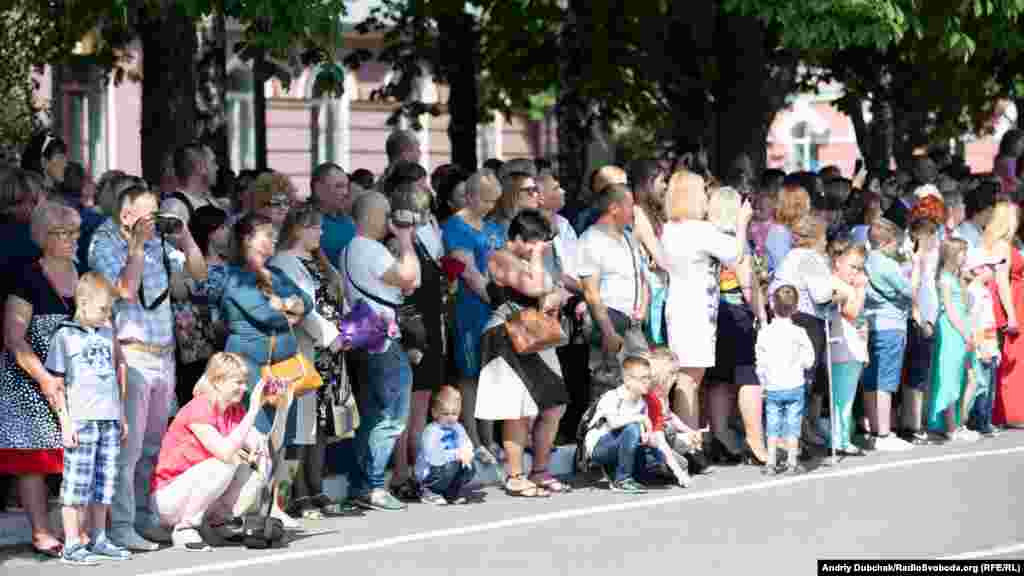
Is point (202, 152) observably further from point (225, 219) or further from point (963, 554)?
point (963, 554)

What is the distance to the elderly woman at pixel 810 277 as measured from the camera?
672 inches

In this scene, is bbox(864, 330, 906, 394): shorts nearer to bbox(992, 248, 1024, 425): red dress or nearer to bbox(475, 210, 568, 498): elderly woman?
bbox(992, 248, 1024, 425): red dress

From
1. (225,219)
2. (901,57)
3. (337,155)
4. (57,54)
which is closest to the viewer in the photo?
(225,219)

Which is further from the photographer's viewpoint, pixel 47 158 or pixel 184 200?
pixel 47 158

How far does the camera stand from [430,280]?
15.2m

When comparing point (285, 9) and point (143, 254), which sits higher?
point (285, 9)

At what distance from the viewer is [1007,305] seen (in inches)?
766

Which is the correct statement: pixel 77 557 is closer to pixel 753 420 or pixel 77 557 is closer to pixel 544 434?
pixel 544 434

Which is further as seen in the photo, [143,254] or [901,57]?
[901,57]

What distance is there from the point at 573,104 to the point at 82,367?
671 inches

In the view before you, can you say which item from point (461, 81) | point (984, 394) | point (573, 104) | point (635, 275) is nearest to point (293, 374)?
point (635, 275)

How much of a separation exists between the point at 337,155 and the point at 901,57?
14.8 meters

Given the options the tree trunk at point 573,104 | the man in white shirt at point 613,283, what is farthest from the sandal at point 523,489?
the tree trunk at point 573,104

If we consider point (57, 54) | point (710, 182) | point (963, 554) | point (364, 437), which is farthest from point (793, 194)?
point (57, 54)
